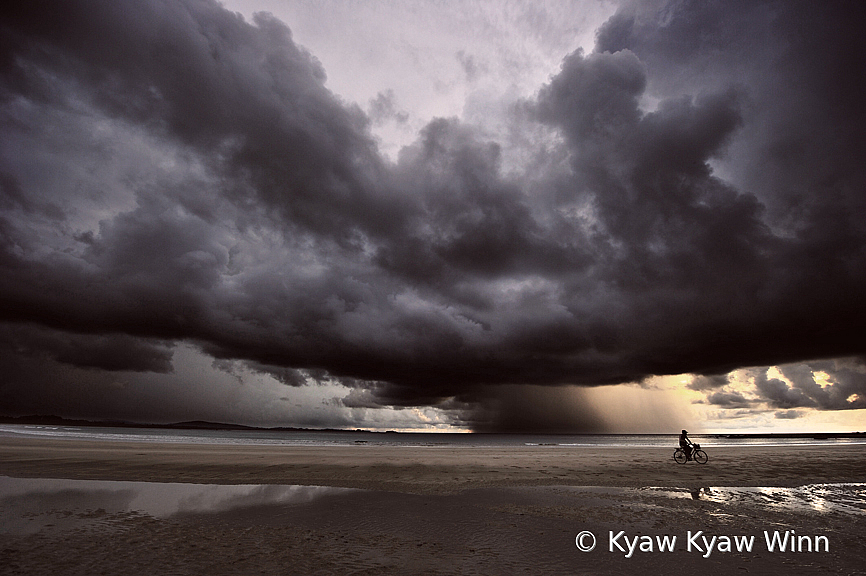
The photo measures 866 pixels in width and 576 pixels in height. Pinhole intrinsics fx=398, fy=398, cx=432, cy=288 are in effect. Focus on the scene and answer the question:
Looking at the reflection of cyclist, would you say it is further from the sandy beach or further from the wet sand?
the sandy beach

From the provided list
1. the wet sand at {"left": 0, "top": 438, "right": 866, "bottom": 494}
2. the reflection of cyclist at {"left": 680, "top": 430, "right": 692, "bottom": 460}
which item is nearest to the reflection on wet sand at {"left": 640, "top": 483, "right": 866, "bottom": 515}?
the wet sand at {"left": 0, "top": 438, "right": 866, "bottom": 494}

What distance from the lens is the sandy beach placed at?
295 inches

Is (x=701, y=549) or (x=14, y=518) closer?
(x=701, y=549)

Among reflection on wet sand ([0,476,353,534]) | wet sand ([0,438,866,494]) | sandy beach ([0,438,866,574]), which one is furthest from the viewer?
wet sand ([0,438,866,494])

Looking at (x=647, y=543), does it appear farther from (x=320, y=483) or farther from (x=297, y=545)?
(x=320, y=483)

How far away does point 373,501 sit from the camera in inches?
548

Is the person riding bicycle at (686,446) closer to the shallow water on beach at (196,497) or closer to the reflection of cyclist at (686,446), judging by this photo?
the reflection of cyclist at (686,446)

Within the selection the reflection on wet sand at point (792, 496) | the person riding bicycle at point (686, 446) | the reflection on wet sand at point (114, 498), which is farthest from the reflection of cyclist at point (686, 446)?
the reflection on wet sand at point (114, 498)

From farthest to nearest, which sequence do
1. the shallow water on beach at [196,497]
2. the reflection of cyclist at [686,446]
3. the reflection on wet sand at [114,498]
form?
the reflection of cyclist at [686,446]
the shallow water on beach at [196,497]
the reflection on wet sand at [114,498]

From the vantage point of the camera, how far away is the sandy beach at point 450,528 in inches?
295

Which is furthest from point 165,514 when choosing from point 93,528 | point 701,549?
point 701,549

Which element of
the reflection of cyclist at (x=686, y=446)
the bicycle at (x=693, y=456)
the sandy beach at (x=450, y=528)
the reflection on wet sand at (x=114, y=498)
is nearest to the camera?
the sandy beach at (x=450, y=528)

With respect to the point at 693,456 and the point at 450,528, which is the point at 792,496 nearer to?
the point at 693,456

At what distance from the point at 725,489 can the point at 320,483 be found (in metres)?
17.8
